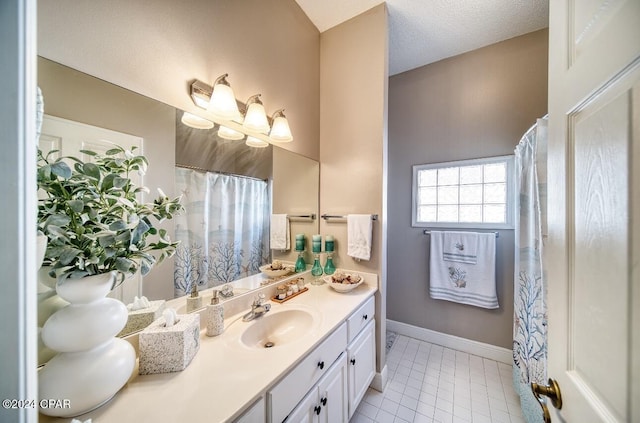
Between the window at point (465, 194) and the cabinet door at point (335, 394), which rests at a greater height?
the window at point (465, 194)

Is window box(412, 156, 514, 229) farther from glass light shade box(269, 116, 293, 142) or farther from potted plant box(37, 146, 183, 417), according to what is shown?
potted plant box(37, 146, 183, 417)

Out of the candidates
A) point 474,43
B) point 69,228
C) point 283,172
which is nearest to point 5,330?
point 69,228

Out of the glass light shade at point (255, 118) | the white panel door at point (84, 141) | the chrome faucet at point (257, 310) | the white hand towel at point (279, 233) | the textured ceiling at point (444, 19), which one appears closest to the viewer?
the white panel door at point (84, 141)

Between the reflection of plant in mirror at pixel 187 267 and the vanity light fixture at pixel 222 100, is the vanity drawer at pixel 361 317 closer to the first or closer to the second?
the reflection of plant in mirror at pixel 187 267

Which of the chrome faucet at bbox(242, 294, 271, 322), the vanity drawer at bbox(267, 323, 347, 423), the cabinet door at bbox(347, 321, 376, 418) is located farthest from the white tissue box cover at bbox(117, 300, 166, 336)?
the cabinet door at bbox(347, 321, 376, 418)

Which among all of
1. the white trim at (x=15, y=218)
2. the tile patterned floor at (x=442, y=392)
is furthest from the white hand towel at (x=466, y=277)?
the white trim at (x=15, y=218)

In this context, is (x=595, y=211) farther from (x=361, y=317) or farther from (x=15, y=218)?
(x=361, y=317)

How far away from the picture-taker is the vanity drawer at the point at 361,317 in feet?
4.14

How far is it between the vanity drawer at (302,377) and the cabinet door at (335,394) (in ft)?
0.17

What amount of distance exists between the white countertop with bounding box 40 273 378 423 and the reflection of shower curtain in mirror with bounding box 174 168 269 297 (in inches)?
11.5

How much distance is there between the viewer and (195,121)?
1067 millimetres

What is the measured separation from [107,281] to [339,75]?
2001mm

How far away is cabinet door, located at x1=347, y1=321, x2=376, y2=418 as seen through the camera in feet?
4.13

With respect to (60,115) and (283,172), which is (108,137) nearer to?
(60,115)
